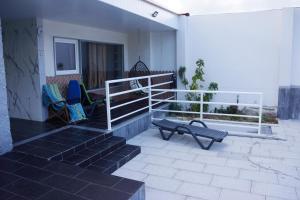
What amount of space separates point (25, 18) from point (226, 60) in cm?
519

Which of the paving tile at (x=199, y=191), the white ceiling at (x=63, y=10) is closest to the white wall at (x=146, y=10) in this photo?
the white ceiling at (x=63, y=10)

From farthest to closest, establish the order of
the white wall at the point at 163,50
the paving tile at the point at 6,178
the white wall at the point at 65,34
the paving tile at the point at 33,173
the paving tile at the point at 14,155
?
the white wall at the point at 163,50, the white wall at the point at 65,34, the paving tile at the point at 14,155, the paving tile at the point at 33,173, the paving tile at the point at 6,178

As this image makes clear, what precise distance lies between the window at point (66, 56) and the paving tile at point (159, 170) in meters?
3.30

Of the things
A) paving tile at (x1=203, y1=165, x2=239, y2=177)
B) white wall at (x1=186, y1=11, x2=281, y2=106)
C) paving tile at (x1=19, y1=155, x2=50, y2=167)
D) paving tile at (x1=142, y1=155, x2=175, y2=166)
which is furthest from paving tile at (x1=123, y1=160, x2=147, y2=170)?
white wall at (x1=186, y1=11, x2=281, y2=106)

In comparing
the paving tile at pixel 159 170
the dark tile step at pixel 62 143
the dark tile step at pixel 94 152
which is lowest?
the paving tile at pixel 159 170

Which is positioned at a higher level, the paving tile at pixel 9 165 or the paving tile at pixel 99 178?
the paving tile at pixel 9 165

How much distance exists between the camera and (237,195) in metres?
3.02

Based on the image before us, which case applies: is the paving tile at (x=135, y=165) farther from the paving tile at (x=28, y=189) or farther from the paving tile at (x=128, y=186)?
the paving tile at (x=28, y=189)

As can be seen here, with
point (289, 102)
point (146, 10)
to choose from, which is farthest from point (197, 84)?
point (146, 10)

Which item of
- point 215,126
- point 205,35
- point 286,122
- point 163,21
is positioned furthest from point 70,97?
point 286,122

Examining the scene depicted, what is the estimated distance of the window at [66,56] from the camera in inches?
229

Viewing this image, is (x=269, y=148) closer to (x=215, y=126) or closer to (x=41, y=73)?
(x=215, y=126)

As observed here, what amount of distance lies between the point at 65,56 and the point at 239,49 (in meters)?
4.64

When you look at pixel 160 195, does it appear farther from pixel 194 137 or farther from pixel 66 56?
pixel 66 56
